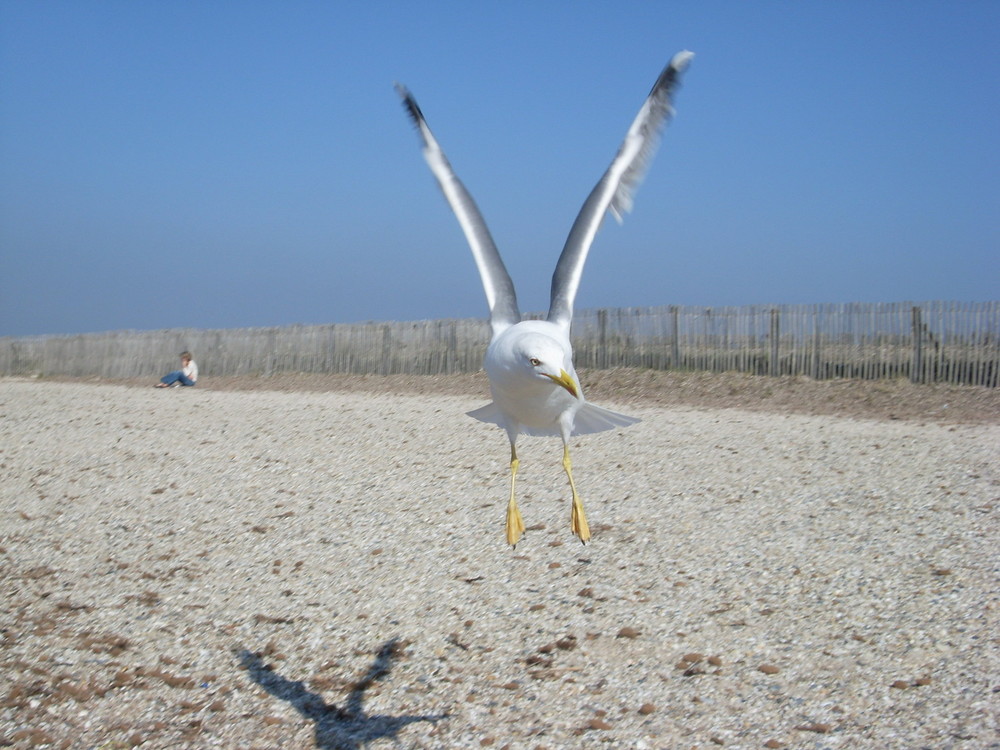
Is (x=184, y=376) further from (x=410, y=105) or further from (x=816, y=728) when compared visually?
(x=816, y=728)

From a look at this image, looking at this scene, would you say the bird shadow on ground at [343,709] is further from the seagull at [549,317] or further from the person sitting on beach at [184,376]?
the person sitting on beach at [184,376]

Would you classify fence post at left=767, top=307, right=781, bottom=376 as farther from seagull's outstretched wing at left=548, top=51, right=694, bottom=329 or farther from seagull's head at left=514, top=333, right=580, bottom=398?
seagull's head at left=514, top=333, right=580, bottom=398

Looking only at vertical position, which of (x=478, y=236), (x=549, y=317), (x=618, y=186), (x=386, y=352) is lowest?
(x=386, y=352)

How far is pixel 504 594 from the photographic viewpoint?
8.12 metres

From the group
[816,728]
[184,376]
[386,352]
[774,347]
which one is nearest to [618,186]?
[816,728]

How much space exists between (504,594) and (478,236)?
3109mm

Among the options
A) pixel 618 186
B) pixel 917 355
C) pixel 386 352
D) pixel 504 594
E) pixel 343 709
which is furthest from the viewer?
pixel 386 352

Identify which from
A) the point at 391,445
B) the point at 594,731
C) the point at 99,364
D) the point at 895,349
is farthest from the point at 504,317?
the point at 99,364

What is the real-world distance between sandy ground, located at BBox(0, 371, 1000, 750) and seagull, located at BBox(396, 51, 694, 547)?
1589 mm

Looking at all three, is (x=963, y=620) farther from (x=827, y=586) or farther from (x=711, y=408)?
(x=711, y=408)

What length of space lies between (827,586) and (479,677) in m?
2.75

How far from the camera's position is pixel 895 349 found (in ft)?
57.3

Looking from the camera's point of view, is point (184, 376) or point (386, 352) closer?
point (184, 376)

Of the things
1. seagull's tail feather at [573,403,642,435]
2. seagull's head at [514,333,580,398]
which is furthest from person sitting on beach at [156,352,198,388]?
seagull's head at [514,333,580,398]
